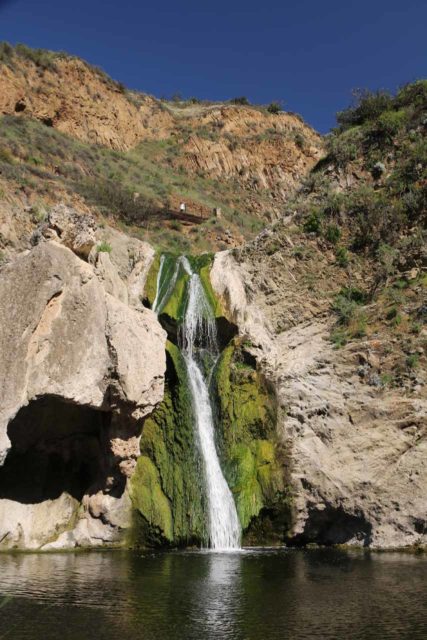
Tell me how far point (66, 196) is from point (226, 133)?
39.2 metres

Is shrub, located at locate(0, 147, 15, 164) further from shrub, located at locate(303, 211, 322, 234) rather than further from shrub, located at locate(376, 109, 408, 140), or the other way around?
shrub, located at locate(376, 109, 408, 140)

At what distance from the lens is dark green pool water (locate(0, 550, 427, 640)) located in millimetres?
8914

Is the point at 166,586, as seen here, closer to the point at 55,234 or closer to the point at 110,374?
the point at 110,374

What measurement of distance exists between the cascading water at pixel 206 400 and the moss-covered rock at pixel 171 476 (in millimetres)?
384

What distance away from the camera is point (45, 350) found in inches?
708

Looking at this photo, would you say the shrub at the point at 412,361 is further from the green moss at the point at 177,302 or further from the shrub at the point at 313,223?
the shrub at the point at 313,223

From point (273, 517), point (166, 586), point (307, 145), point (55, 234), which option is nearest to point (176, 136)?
point (307, 145)

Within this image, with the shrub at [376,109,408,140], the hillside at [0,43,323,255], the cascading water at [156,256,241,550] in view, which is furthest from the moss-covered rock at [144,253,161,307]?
the shrub at [376,109,408,140]

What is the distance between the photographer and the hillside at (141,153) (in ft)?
143

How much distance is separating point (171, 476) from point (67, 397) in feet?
15.4

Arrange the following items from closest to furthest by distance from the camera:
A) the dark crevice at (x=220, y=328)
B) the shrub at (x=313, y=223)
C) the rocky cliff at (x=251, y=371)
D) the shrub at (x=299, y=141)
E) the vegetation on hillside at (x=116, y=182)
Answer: the rocky cliff at (x=251, y=371)
the dark crevice at (x=220, y=328)
the shrub at (x=313, y=223)
the vegetation on hillside at (x=116, y=182)
the shrub at (x=299, y=141)

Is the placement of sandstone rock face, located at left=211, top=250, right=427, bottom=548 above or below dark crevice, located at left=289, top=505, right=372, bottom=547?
above

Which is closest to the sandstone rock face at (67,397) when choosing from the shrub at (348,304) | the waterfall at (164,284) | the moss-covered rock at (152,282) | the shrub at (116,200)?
the waterfall at (164,284)

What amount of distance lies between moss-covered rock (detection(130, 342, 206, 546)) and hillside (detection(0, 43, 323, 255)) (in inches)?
625
